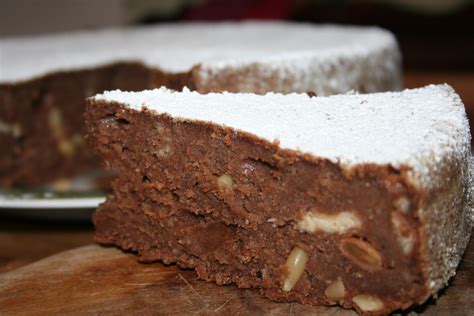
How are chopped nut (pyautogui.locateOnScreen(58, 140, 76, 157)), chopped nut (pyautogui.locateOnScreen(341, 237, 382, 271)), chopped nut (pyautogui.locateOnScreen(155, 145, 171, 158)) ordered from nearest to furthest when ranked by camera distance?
chopped nut (pyautogui.locateOnScreen(341, 237, 382, 271))
chopped nut (pyautogui.locateOnScreen(155, 145, 171, 158))
chopped nut (pyautogui.locateOnScreen(58, 140, 76, 157))

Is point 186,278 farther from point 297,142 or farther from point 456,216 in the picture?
point 456,216

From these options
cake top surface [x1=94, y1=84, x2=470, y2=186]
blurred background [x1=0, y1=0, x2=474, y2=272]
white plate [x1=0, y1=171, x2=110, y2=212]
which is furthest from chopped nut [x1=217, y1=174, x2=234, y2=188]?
blurred background [x1=0, y1=0, x2=474, y2=272]

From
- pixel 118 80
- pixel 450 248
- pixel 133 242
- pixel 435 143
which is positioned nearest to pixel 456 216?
pixel 450 248

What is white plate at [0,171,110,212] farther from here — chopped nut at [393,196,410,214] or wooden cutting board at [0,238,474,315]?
chopped nut at [393,196,410,214]

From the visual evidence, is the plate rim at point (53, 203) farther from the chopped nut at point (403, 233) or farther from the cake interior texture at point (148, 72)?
the chopped nut at point (403, 233)

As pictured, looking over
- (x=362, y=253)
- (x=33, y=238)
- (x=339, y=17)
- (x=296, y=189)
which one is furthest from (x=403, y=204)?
(x=339, y=17)

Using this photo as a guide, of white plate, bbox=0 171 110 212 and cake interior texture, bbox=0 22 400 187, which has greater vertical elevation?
cake interior texture, bbox=0 22 400 187
